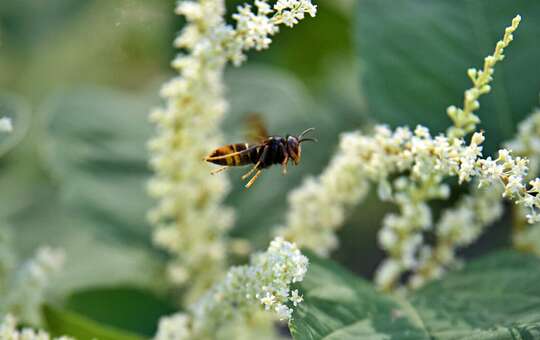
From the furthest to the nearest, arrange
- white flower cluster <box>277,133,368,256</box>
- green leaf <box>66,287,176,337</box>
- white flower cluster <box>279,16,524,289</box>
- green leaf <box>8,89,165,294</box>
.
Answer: green leaf <box>8,89,165,294</box> < green leaf <box>66,287,176,337</box> < white flower cluster <box>277,133,368,256</box> < white flower cluster <box>279,16,524,289</box>

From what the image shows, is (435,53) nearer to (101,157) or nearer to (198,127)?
(198,127)

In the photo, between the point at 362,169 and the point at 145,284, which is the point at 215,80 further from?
the point at 145,284

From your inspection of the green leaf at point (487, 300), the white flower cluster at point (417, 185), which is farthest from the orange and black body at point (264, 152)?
the green leaf at point (487, 300)

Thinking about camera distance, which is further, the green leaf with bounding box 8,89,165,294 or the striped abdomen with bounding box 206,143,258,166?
the green leaf with bounding box 8,89,165,294

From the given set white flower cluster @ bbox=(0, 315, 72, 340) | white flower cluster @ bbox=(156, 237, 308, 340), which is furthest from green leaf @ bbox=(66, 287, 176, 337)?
white flower cluster @ bbox=(0, 315, 72, 340)

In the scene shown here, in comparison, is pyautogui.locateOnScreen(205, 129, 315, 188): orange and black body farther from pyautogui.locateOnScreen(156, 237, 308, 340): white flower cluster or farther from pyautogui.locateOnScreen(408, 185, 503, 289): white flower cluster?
pyautogui.locateOnScreen(408, 185, 503, 289): white flower cluster

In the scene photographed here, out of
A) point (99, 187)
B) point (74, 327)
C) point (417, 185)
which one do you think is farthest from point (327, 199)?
point (99, 187)
